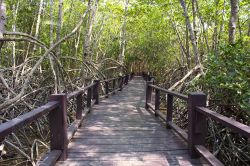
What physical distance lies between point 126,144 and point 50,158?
128 cm

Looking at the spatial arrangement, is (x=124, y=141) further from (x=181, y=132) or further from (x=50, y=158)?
(x=50, y=158)

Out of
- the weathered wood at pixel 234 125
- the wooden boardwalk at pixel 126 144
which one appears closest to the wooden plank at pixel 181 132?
the wooden boardwalk at pixel 126 144

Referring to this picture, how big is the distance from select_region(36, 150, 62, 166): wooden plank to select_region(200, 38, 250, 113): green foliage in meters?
2.37

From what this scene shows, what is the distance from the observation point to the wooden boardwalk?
3248mm

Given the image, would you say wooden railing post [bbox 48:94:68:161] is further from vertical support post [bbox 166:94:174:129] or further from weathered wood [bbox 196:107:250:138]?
vertical support post [bbox 166:94:174:129]

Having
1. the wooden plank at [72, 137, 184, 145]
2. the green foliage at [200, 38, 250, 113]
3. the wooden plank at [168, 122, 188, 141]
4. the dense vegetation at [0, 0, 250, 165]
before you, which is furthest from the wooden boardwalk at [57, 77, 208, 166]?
the green foliage at [200, 38, 250, 113]

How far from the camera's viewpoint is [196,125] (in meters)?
3.31

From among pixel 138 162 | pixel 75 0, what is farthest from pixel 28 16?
pixel 138 162

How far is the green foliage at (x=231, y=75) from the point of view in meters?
4.07

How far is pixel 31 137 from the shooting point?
576cm

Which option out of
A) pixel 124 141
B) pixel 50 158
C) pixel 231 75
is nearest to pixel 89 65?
pixel 124 141

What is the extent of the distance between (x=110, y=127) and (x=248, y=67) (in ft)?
7.62

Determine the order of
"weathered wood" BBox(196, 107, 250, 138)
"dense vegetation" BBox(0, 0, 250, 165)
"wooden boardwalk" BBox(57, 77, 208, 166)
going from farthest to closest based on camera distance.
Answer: "dense vegetation" BBox(0, 0, 250, 165), "wooden boardwalk" BBox(57, 77, 208, 166), "weathered wood" BBox(196, 107, 250, 138)

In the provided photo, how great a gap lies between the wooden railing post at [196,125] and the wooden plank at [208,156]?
0.09m
